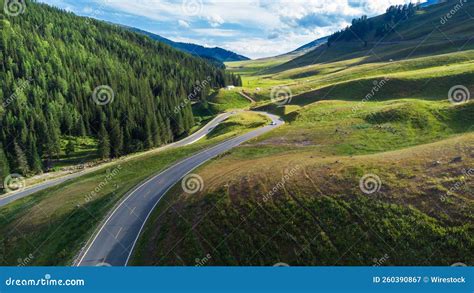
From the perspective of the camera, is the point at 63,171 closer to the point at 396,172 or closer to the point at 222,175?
the point at 222,175

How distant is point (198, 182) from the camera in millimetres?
41094

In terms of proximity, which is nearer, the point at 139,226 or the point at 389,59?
the point at 139,226

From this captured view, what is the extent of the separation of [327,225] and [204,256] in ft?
38.0

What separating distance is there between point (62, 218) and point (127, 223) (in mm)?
13043

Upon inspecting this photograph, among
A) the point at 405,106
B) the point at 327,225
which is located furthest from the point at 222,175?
the point at 405,106

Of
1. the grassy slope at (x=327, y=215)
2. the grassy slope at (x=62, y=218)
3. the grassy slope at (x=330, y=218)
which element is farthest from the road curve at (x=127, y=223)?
the grassy slope at (x=330, y=218)

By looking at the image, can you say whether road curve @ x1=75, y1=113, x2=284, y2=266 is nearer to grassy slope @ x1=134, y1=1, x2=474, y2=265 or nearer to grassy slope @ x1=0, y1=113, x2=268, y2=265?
grassy slope @ x1=0, y1=113, x2=268, y2=265

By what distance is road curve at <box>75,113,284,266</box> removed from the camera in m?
32.3

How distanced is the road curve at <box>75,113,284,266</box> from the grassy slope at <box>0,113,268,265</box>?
187 cm

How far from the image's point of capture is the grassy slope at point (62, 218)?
37125 mm

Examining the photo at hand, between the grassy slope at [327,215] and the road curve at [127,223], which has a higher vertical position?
the grassy slope at [327,215]

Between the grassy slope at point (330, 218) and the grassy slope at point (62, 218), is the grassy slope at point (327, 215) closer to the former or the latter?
the grassy slope at point (330, 218)

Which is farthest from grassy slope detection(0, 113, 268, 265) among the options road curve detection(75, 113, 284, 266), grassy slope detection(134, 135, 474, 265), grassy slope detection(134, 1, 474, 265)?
grassy slope detection(134, 135, 474, 265)

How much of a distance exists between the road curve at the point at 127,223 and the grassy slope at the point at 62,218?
6.13ft
